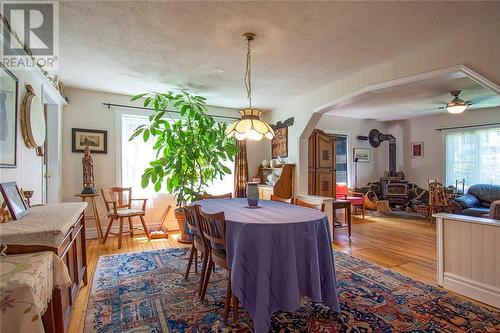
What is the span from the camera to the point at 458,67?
95.9 inches

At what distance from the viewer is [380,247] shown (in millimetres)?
3842

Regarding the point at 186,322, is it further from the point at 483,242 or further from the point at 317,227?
the point at 483,242

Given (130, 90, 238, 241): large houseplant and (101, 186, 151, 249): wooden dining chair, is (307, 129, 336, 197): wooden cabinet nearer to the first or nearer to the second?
(130, 90, 238, 241): large houseplant

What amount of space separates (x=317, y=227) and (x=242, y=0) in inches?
68.8

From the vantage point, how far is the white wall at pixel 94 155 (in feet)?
13.8

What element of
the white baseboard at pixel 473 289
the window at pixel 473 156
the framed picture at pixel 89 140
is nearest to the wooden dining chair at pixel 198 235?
the white baseboard at pixel 473 289

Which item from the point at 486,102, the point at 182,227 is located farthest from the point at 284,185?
the point at 486,102

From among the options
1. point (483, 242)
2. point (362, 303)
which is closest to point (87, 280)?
point (362, 303)

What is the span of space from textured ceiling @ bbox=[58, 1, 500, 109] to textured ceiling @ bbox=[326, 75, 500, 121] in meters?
0.75

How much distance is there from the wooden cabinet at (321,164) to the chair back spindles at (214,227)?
3166 millimetres

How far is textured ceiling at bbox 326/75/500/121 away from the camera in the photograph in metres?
3.98

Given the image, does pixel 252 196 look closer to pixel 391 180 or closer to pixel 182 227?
pixel 182 227

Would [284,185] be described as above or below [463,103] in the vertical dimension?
below

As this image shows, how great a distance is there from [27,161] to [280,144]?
3.83 metres
